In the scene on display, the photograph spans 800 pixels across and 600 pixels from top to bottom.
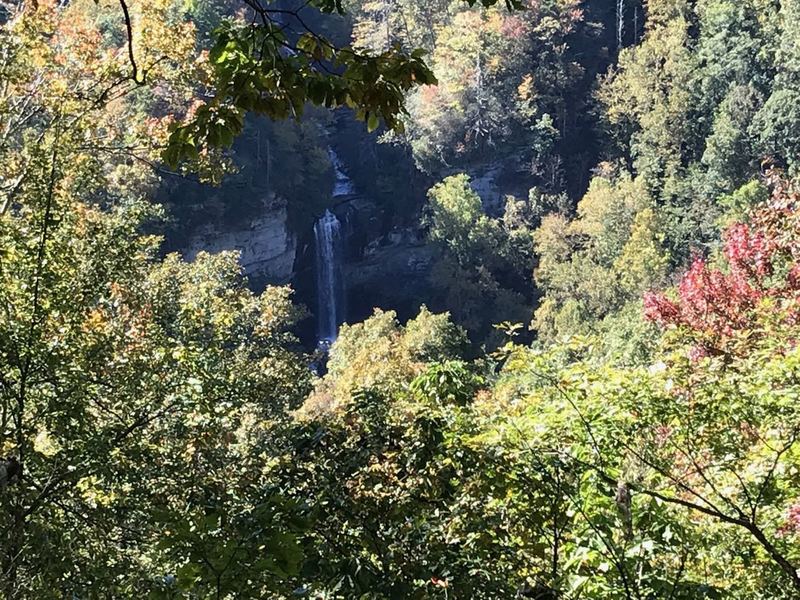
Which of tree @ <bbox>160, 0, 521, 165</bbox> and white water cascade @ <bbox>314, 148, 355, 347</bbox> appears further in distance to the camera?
white water cascade @ <bbox>314, 148, 355, 347</bbox>

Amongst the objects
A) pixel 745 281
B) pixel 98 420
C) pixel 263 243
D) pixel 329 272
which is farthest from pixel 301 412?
pixel 329 272

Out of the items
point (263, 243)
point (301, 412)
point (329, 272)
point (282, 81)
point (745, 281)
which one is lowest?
point (282, 81)

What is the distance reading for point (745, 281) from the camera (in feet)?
34.8

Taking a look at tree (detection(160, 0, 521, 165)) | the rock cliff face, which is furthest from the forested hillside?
the rock cliff face

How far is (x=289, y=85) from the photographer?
6.38 ft

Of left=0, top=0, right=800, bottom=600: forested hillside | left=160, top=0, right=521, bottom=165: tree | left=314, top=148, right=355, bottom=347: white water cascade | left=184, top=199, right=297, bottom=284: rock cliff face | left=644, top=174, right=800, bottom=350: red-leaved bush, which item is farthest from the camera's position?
left=314, top=148, right=355, bottom=347: white water cascade

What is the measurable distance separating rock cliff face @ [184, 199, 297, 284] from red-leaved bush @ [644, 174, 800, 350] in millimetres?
23727

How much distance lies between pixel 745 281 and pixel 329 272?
2565cm

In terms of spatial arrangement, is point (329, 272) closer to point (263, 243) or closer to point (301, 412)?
point (263, 243)

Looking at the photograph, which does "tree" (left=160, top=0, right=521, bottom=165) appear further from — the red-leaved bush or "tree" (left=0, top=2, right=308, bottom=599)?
the red-leaved bush

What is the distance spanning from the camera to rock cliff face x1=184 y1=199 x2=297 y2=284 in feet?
104

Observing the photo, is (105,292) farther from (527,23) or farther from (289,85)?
(527,23)

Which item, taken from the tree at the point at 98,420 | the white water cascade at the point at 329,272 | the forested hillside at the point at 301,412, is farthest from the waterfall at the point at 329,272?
the tree at the point at 98,420

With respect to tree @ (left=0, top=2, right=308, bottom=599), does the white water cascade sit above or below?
above
